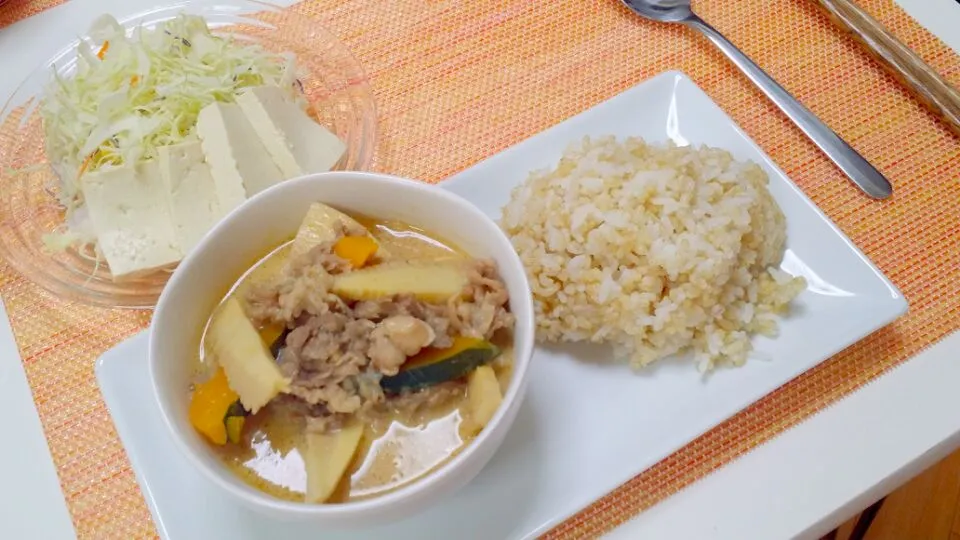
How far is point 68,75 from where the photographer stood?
1497 mm

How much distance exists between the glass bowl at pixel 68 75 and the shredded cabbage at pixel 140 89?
5 cm

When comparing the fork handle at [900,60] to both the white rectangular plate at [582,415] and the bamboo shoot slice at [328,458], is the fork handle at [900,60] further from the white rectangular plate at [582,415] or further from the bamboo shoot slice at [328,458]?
the bamboo shoot slice at [328,458]

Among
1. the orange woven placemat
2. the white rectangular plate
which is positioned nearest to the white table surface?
the white rectangular plate

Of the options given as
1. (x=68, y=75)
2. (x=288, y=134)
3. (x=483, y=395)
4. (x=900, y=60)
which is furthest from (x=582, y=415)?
(x=68, y=75)

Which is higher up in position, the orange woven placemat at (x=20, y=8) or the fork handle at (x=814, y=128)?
the orange woven placemat at (x=20, y=8)

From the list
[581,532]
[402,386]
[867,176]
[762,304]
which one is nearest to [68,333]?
[402,386]

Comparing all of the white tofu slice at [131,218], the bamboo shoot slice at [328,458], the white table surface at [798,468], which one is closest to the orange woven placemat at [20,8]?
the white tofu slice at [131,218]

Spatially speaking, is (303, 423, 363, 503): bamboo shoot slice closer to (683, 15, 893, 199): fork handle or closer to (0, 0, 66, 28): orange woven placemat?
(683, 15, 893, 199): fork handle

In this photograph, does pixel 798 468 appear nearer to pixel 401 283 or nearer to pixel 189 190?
pixel 401 283

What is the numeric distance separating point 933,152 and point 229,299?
118 centimetres

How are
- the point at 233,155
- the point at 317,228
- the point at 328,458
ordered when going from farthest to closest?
the point at 233,155, the point at 317,228, the point at 328,458

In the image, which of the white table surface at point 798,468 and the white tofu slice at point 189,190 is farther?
the white tofu slice at point 189,190

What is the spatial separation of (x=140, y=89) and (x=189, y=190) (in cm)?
27

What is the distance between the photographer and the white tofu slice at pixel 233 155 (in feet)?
4.01
